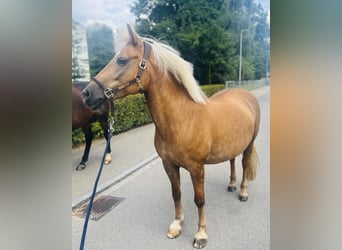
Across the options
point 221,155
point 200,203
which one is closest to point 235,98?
point 221,155

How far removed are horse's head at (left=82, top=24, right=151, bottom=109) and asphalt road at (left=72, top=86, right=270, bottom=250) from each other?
214mm

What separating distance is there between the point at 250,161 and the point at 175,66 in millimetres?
511

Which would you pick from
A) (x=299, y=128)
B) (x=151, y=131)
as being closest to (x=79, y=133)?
(x=151, y=131)

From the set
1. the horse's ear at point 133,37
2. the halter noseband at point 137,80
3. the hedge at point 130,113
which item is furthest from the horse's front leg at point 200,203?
the horse's ear at point 133,37

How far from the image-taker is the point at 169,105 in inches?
41.3

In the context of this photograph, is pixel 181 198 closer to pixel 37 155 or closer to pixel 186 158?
pixel 186 158

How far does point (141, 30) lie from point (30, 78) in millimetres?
458

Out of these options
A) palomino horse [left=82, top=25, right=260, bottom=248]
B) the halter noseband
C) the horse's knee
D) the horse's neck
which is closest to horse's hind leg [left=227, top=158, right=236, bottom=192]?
palomino horse [left=82, top=25, right=260, bottom=248]

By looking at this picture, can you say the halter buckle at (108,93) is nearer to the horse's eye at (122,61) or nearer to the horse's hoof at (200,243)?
the horse's eye at (122,61)

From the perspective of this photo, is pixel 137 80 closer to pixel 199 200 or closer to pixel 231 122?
pixel 231 122

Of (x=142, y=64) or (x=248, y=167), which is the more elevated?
(x=142, y=64)

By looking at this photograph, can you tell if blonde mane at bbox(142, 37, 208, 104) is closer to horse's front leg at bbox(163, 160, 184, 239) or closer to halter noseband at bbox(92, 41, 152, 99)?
halter noseband at bbox(92, 41, 152, 99)

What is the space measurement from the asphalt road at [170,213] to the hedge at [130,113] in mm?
55

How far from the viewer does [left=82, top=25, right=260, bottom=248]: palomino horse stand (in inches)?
39.3
